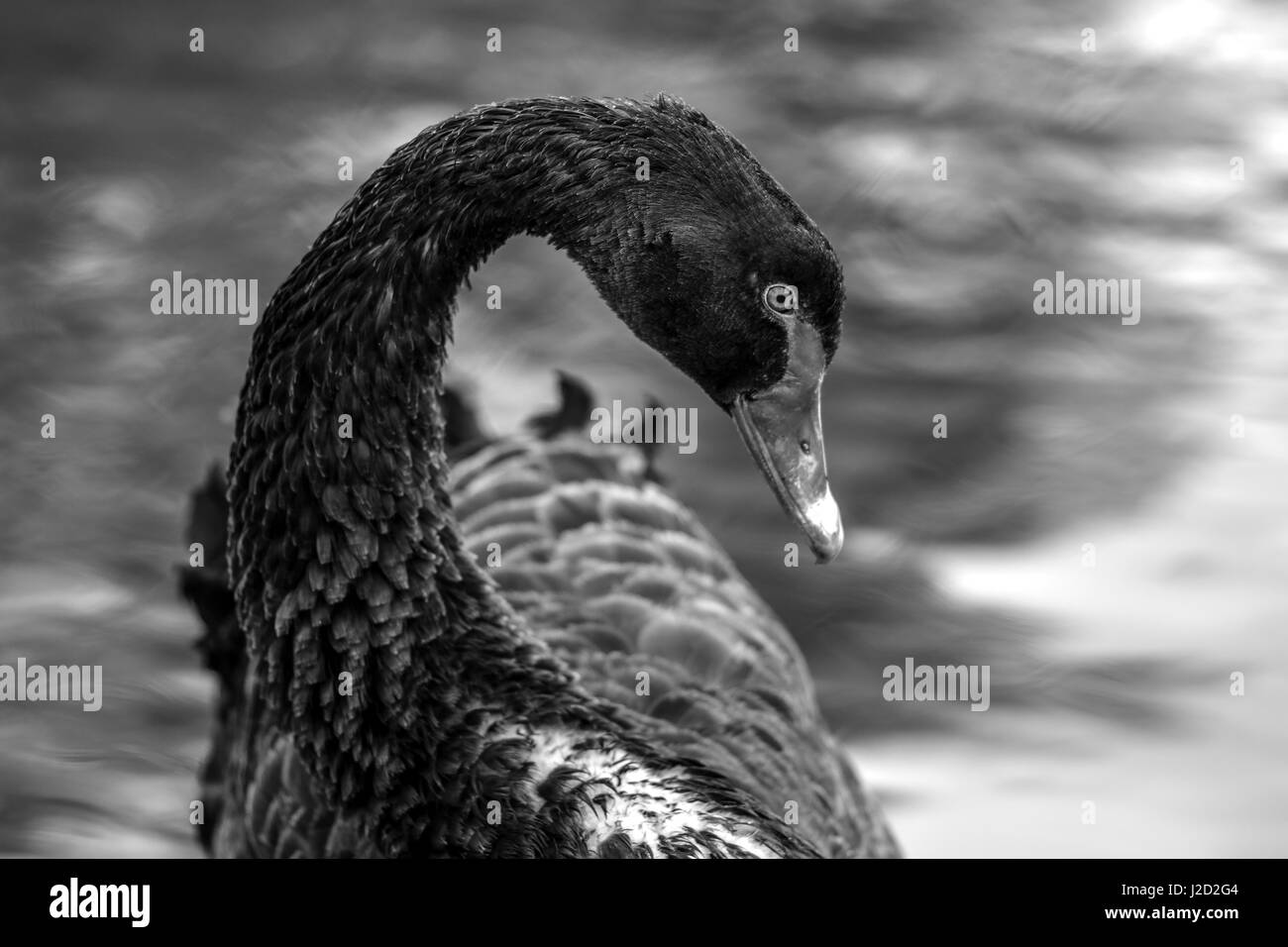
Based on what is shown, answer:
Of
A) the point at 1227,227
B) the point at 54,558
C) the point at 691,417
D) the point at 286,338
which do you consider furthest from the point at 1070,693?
the point at 54,558

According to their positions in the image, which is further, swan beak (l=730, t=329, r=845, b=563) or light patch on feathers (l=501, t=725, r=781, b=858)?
swan beak (l=730, t=329, r=845, b=563)

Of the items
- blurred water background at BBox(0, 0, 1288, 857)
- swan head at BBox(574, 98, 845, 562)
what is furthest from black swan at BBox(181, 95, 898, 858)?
blurred water background at BBox(0, 0, 1288, 857)

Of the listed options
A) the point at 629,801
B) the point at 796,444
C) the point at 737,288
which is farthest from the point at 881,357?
the point at 629,801

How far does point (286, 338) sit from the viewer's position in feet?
7.38

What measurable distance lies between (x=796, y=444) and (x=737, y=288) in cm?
27

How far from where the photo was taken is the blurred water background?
12.8 feet

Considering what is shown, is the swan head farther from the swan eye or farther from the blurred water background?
the blurred water background

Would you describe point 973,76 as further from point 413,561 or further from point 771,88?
point 413,561

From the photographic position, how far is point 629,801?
2.12m

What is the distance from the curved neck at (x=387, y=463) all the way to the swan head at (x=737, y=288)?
0.07 m

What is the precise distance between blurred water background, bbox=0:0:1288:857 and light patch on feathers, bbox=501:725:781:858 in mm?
1614

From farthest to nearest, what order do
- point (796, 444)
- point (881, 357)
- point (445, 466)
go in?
1. point (881, 357)
2. point (445, 466)
3. point (796, 444)

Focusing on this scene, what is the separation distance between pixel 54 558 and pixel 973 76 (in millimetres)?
3967

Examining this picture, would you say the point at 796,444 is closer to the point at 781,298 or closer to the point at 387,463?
the point at 781,298
